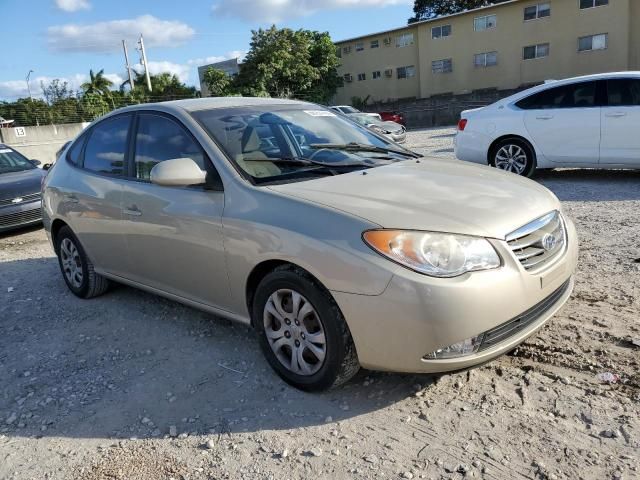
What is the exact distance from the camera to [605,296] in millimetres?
3938

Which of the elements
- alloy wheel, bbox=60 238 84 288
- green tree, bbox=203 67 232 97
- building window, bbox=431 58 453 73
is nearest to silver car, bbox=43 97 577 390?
alloy wheel, bbox=60 238 84 288

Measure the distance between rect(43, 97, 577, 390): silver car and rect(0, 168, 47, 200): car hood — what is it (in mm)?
4911

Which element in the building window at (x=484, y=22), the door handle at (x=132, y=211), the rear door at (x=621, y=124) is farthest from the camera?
the building window at (x=484, y=22)

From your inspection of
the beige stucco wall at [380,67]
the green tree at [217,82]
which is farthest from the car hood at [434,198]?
the green tree at [217,82]

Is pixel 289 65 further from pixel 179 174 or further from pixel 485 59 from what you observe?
pixel 179 174

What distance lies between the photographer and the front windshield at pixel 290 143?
3396 millimetres

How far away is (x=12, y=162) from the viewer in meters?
9.71

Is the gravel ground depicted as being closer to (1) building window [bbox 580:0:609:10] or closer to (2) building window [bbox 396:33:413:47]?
(1) building window [bbox 580:0:609:10]

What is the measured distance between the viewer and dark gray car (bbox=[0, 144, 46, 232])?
8.21 meters

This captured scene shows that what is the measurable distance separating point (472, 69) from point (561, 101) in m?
31.8

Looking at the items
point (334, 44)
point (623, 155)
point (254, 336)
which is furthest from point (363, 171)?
point (334, 44)

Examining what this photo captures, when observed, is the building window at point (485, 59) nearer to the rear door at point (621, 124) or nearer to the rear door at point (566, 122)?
the rear door at point (566, 122)

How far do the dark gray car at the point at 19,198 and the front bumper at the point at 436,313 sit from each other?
22.3 feet

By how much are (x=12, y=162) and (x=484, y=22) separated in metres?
33.8
